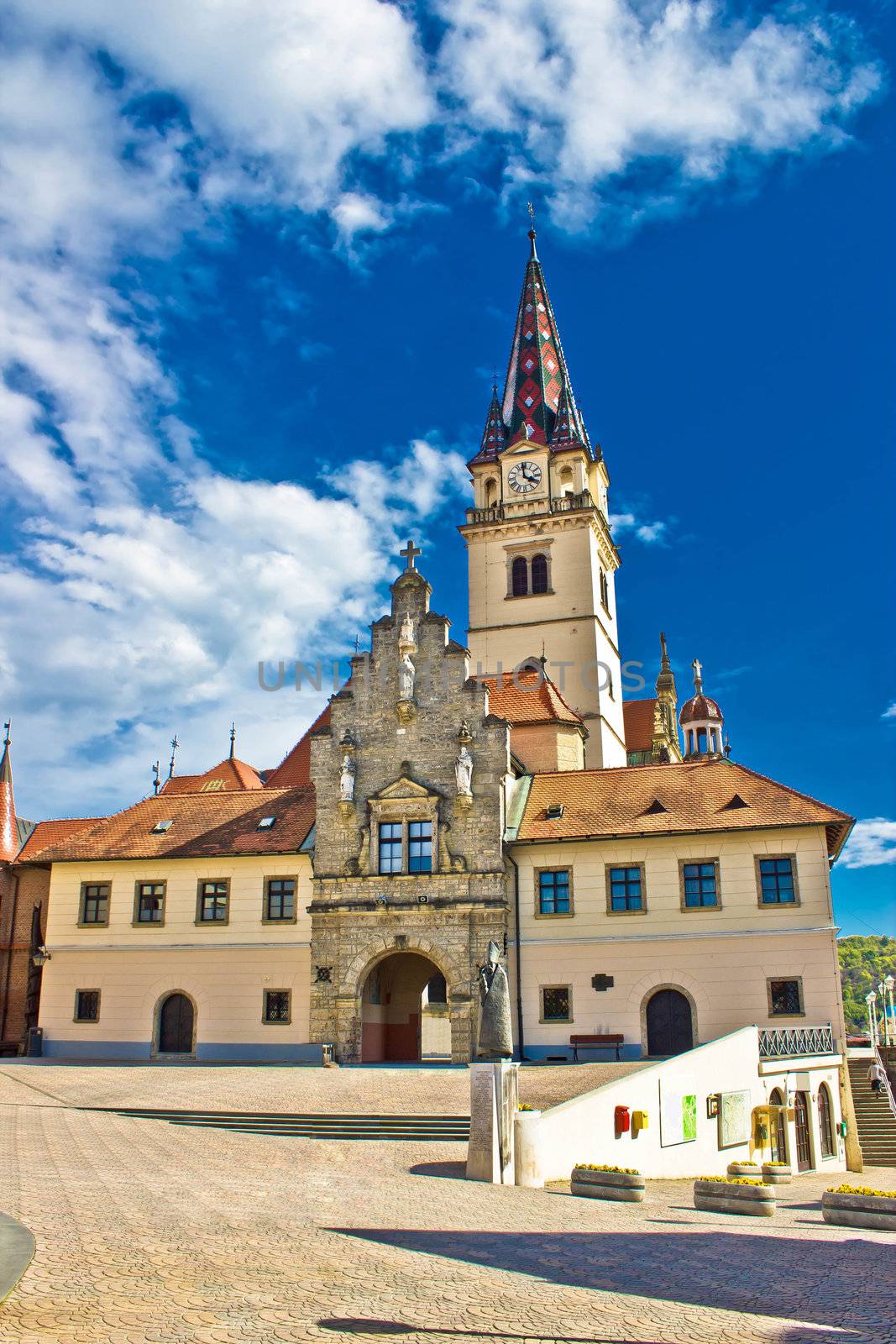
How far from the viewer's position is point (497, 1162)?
1783cm

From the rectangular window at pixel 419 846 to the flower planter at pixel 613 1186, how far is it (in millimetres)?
17949

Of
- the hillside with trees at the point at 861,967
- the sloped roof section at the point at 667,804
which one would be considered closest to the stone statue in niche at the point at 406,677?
the sloped roof section at the point at 667,804

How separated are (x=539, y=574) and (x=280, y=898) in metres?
31.2

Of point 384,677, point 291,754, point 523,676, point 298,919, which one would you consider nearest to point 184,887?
point 298,919

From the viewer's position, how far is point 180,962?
1464 inches

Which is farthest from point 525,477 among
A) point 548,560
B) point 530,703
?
point 530,703

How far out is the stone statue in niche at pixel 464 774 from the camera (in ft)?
115

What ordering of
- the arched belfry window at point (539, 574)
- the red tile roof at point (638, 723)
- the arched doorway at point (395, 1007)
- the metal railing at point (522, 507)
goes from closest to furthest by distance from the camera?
the arched doorway at point (395, 1007) → the arched belfry window at point (539, 574) → the metal railing at point (522, 507) → the red tile roof at point (638, 723)

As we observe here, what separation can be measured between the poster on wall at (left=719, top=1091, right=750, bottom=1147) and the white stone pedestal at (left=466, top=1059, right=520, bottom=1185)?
9264 millimetres

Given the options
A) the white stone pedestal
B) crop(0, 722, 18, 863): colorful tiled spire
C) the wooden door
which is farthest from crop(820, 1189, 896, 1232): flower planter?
crop(0, 722, 18, 863): colorful tiled spire

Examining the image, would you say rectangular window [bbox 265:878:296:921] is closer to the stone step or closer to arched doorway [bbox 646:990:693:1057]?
arched doorway [bbox 646:990:693:1057]

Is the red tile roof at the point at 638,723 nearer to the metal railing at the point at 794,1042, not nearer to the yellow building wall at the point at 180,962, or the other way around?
the yellow building wall at the point at 180,962

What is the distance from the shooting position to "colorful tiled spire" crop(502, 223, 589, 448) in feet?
223

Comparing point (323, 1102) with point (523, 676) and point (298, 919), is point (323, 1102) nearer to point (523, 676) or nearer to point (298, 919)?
point (298, 919)
